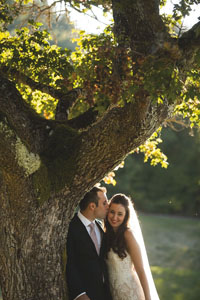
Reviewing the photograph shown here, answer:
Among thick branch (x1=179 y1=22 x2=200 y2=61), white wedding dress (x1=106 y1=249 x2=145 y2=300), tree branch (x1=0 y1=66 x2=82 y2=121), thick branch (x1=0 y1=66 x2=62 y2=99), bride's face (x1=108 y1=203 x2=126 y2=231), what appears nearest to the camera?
thick branch (x1=179 y1=22 x2=200 y2=61)

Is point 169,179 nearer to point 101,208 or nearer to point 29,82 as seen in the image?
point 29,82

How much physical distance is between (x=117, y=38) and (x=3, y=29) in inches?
92.8

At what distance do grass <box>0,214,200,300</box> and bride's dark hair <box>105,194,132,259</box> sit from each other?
48.7 ft

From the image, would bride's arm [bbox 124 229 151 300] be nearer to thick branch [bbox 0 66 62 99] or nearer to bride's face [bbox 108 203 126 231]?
bride's face [bbox 108 203 126 231]

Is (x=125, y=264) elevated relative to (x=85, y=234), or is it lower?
lower

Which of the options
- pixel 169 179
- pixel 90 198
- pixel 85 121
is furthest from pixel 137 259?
pixel 169 179

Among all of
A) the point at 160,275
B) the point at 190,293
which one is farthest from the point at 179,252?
the point at 190,293

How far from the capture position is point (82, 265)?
5902mm

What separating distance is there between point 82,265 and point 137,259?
29.3 inches

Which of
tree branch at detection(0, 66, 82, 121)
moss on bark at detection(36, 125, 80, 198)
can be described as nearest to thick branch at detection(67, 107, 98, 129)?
moss on bark at detection(36, 125, 80, 198)

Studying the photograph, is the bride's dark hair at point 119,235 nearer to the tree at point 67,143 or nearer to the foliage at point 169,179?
the tree at point 67,143

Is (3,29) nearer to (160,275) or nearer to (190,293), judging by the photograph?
(190,293)

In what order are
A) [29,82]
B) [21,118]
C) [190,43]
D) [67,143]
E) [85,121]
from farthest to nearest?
[29,82]
[85,121]
[21,118]
[67,143]
[190,43]

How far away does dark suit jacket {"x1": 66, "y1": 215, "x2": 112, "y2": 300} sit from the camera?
578 cm
